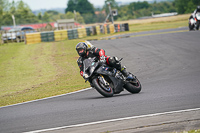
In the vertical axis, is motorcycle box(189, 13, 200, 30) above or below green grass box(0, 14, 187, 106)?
above

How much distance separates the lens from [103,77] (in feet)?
27.6

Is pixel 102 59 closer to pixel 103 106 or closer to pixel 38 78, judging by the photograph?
pixel 103 106

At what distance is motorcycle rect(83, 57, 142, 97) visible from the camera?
27.1ft

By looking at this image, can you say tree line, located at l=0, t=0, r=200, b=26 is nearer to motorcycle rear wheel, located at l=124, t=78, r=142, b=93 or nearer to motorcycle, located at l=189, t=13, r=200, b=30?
motorcycle, located at l=189, t=13, r=200, b=30

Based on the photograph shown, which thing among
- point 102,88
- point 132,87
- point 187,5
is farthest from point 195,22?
point 187,5

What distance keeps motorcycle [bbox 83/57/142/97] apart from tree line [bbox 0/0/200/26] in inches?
2321

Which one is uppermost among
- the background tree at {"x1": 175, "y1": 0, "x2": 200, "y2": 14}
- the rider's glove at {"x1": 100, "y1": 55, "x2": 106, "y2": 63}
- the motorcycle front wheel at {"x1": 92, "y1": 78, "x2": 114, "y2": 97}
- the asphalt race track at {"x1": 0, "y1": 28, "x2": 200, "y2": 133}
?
the background tree at {"x1": 175, "y1": 0, "x2": 200, "y2": 14}

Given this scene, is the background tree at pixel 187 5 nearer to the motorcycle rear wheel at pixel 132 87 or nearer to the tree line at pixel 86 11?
the tree line at pixel 86 11

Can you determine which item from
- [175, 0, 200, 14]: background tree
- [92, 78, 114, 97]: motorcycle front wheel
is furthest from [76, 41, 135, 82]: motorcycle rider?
[175, 0, 200, 14]: background tree

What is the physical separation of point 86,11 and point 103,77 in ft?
562

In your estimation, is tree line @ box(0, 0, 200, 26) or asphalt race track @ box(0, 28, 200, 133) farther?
tree line @ box(0, 0, 200, 26)

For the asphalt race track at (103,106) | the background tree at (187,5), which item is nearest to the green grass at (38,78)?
the asphalt race track at (103,106)

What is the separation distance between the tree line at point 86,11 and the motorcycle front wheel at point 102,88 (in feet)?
194

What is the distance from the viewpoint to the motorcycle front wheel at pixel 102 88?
8.22m
